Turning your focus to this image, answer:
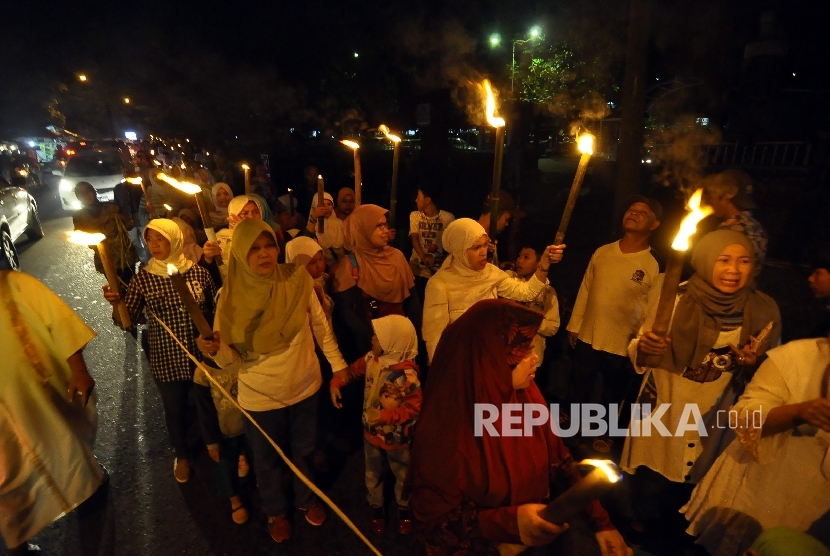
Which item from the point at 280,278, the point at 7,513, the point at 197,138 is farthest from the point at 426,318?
the point at 197,138

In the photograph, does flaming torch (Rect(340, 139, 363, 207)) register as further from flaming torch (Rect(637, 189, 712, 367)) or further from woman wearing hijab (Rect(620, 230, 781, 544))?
flaming torch (Rect(637, 189, 712, 367))

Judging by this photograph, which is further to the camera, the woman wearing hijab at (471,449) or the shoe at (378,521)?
the shoe at (378,521)

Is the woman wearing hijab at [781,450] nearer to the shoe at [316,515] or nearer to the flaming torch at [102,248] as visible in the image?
the shoe at [316,515]

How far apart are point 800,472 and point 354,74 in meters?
14.6

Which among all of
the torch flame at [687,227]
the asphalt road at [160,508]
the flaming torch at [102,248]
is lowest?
the asphalt road at [160,508]

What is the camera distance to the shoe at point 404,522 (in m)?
3.48

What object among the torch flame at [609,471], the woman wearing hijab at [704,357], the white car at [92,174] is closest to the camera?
the torch flame at [609,471]

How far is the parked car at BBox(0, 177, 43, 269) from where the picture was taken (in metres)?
9.50

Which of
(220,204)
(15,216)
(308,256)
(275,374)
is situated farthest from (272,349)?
(15,216)

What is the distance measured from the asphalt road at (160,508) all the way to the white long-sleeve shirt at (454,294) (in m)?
1.34

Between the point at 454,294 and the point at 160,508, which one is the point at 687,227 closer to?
the point at 454,294

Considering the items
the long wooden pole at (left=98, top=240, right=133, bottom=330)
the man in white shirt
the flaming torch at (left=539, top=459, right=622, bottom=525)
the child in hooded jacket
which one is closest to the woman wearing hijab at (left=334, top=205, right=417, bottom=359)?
the child in hooded jacket

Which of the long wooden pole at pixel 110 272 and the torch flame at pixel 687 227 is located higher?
the torch flame at pixel 687 227

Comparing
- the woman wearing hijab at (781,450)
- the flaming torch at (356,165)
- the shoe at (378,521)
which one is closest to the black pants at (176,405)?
the shoe at (378,521)
